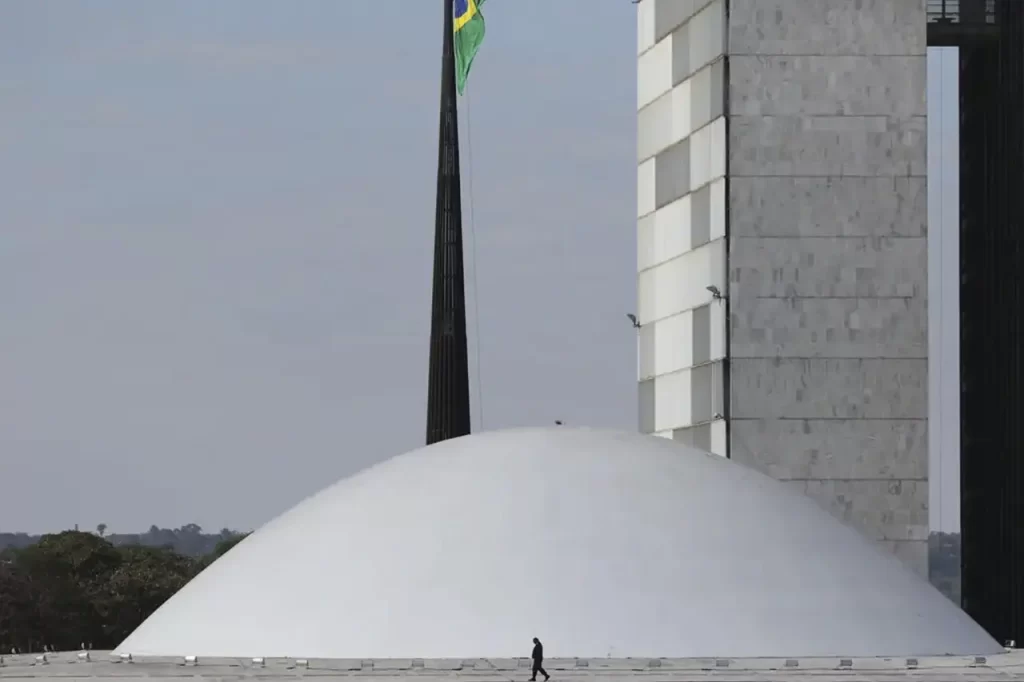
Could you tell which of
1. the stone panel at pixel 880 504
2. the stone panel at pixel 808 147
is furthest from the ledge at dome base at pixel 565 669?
the stone panel at pixel 808 147

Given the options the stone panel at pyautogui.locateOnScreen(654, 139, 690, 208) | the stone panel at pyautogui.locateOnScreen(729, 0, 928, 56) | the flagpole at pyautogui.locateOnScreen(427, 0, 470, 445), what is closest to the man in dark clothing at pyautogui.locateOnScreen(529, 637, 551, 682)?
the flagpole at pyautogui.locateOnScreen(427, 0, 470, 445)

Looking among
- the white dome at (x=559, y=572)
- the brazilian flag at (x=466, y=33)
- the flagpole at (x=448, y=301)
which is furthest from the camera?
the brazilian flag at (x=466, y=33)

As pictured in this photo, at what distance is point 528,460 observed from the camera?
7225cm

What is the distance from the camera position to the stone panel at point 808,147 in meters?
105

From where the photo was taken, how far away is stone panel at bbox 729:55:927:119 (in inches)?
4146

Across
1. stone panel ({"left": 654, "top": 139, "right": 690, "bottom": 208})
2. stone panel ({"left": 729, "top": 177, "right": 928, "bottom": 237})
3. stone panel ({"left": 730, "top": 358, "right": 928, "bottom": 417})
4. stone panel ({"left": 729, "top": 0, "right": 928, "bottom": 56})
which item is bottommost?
stone panel ({"left": 730, "top": 358, "right": 928, "bottom": 417})

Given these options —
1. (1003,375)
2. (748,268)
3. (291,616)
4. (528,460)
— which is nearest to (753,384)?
(748,268)

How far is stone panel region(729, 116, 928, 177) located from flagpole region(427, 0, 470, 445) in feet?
42.6

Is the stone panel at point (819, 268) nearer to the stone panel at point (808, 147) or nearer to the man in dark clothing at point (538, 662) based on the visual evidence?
the stone panel at point (808, 147)

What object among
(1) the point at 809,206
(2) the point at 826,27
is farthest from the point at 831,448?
(2) the point at 826,27

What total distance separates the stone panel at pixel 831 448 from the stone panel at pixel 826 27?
1732 centimetres

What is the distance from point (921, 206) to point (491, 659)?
49980 mm

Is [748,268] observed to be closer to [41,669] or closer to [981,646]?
[981,646]

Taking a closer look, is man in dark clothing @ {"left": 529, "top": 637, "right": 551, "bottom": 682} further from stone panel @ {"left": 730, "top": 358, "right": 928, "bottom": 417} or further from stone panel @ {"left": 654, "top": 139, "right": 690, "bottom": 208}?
stone panel @ {"left": 654, "top": 139, "right": 690, "bottom": 208}
